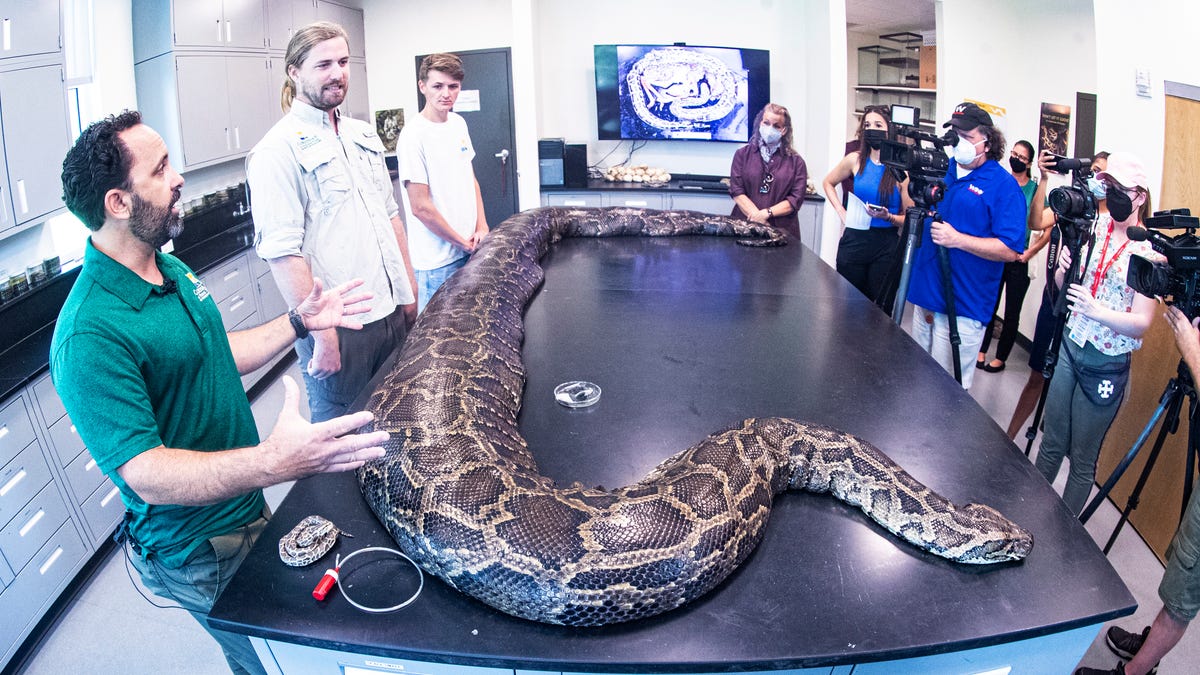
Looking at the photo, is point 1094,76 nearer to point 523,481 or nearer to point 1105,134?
point 1105,134

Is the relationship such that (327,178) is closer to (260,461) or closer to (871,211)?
(260,461)

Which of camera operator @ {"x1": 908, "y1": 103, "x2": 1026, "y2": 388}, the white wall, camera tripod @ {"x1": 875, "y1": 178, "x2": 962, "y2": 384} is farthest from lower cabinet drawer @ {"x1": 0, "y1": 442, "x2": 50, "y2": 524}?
the white wall

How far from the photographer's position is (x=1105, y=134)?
12.6ft

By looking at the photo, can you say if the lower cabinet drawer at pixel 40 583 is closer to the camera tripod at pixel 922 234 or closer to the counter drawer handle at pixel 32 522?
the counter drawer handle at pixel 32 522

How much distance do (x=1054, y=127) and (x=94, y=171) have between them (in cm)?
536

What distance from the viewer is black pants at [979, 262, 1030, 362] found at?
5.23m

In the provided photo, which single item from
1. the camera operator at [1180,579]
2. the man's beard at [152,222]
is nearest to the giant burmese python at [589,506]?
the man's beard at [152,222]

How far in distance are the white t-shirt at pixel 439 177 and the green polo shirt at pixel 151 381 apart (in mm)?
1981

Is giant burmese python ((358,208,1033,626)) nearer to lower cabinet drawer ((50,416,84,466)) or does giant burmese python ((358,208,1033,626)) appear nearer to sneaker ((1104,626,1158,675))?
sneaker ((1104,626,1158,675))

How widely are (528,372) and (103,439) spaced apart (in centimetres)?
154

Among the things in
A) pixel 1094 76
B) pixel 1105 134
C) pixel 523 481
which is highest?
pixel 1094 76

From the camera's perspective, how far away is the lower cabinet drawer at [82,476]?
320 cm

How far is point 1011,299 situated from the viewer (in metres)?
5.28

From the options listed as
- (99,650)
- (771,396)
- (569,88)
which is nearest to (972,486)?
(771,396)
